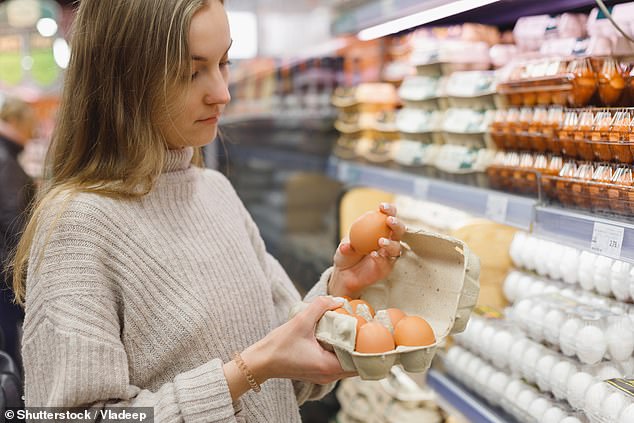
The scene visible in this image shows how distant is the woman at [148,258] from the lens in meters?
1.11

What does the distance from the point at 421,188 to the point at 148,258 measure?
43.3 inches

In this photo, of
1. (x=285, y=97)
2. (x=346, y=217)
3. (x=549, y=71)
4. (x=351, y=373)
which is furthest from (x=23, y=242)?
(x=285, y=97)

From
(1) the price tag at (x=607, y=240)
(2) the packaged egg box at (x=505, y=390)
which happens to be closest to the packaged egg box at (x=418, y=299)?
(1) the price tag at (x=607, y=240)

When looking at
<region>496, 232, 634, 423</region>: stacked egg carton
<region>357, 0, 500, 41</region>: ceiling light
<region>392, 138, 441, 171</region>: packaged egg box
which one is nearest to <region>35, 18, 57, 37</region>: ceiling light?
<region>357, 0, 500, 41</region>: ceiling light

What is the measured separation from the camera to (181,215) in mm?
1345

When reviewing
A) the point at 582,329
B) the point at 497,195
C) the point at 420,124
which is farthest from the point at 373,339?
the point at 420,124

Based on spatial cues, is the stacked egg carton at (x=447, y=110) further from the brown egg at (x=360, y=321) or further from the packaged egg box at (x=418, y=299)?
the brown egg at (x=360, y=321)

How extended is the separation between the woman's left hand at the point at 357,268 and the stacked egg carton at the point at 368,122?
4.05ft

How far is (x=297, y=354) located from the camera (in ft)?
3.66

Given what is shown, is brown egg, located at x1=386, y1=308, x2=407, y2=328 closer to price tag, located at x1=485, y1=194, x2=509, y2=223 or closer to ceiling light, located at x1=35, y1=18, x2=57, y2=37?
price tag, located at x1=485, y1=194, x2=509, y2=223

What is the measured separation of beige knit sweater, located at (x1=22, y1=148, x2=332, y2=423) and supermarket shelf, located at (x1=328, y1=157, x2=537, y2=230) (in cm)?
63

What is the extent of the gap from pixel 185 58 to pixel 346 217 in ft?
5.73

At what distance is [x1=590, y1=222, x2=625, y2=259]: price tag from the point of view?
1.20m

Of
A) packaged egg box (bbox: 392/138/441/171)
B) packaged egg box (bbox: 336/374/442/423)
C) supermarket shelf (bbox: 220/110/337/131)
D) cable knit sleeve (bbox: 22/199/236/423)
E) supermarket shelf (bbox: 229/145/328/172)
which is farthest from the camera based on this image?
supermarket shelf (bbox: 229/145/328/172)
